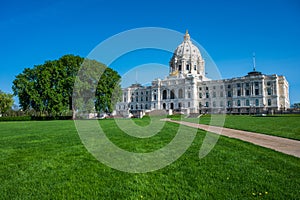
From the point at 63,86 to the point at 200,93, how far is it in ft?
186

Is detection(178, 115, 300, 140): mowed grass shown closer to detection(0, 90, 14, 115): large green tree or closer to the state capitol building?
the state capitol building

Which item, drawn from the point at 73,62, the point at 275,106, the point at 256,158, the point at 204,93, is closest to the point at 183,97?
the point at 204,93

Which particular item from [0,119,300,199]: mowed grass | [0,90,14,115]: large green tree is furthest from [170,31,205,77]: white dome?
[0,119,300,199]: mowed grass

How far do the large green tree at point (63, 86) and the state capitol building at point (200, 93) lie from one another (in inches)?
802

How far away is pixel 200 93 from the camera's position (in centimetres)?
8694

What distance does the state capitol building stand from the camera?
75.5m

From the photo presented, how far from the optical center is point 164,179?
16.0ft

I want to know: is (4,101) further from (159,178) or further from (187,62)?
(159,178)

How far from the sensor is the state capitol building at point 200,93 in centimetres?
7550

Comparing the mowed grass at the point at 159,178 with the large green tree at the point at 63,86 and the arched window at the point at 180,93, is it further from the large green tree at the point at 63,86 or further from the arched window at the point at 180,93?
the arched window at the point at 180,93

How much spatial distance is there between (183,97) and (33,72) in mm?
54842

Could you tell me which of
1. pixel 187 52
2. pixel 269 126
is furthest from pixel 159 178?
pixel 187 52

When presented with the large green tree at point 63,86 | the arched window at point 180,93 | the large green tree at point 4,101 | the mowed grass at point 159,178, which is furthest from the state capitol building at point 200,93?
the mowed grass at point 159,178

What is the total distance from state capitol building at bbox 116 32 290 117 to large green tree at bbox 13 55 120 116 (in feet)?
66.8
